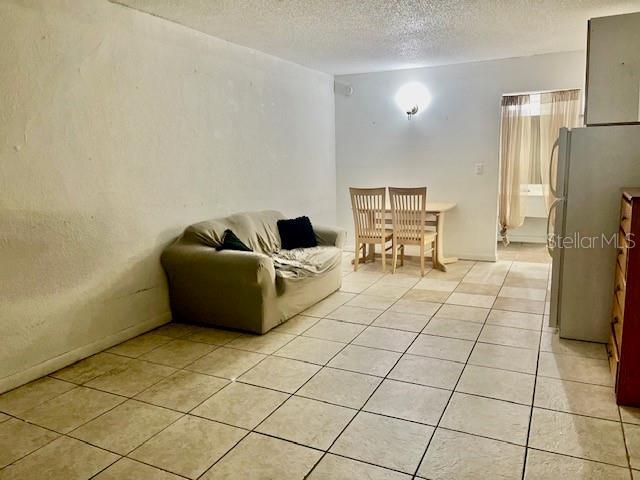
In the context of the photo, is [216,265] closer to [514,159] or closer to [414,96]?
[414,96]

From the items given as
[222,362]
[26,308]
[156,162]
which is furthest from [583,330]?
[26,308]

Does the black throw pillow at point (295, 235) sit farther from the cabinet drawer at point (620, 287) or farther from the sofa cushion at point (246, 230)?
the cabinet drawer at point (620, 287)

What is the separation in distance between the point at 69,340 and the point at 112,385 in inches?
20.5

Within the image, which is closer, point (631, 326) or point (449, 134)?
point (631, 326)

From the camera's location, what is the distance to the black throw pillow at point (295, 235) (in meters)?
4.54

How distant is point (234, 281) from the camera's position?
3.41 metres

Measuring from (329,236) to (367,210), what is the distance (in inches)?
32.2

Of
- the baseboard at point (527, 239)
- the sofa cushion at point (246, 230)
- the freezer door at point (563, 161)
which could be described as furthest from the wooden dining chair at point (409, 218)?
the baseboard at point (527, 239)

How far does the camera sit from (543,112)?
614cm

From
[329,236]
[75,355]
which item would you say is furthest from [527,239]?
[75,355]

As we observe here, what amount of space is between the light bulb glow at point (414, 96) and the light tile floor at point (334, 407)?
3.03m

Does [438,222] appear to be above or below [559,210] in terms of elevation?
below

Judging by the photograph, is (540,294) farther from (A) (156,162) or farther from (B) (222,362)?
(A) (156,162)

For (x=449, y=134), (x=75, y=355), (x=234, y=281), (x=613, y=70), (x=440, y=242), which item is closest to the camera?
(x=75, y=355)
